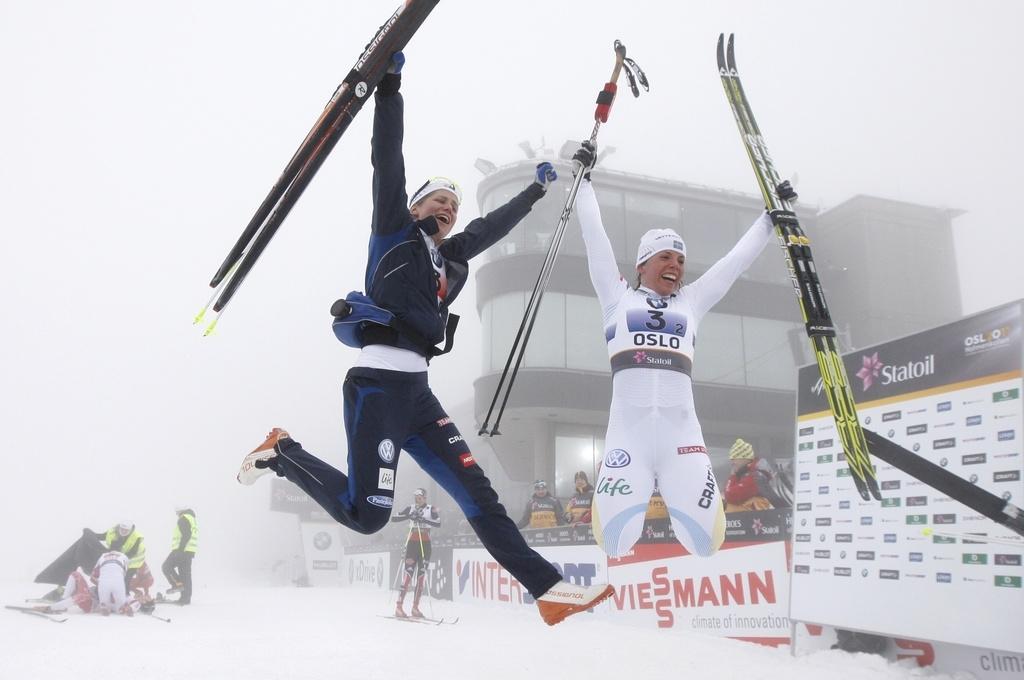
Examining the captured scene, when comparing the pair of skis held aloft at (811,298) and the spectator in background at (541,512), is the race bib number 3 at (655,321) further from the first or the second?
the spectator in background at (541,512)

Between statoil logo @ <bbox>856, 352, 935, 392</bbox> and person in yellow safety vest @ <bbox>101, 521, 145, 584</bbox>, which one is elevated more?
statoil logo @ <bbox>856, 352, 935, 392</bbox>

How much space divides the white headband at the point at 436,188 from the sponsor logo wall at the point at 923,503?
4.44 m

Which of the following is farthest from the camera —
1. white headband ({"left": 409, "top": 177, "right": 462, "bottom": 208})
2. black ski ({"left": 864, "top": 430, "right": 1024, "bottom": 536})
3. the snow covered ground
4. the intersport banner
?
the intersport banner

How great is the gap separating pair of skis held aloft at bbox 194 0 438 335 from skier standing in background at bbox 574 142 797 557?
1.69m

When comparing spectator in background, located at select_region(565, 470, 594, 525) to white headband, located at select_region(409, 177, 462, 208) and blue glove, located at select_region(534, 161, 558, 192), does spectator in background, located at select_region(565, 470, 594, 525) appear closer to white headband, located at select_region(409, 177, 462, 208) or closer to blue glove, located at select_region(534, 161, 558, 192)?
blue glove, located at select_region(534, 161, 558, 192)

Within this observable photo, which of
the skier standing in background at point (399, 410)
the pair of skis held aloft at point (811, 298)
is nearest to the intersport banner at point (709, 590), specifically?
the pair of skis held aloft at point (811, 298)

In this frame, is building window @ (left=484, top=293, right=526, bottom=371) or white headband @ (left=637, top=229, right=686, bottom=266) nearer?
white headband @ (left=637, top=229, right=686, bottom=266)

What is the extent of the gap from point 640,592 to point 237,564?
157ft

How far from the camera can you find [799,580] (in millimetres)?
7977

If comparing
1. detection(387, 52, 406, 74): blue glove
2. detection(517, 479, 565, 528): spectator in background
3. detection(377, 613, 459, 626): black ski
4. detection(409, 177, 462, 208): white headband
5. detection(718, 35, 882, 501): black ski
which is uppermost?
detection(387, 52, 406, 74): blue glove

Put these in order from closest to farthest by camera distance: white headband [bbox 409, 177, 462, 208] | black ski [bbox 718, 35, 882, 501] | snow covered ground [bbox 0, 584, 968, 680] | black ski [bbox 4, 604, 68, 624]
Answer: white headband [bbox 409, 177, 462, 208], black ski [bbox 718, 35, 882, 501], snow covered ground [bbox 0, 584, 968, 680], black ski [bbox 4, 604, 68, 624]

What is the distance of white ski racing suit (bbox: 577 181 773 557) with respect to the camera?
4391mm

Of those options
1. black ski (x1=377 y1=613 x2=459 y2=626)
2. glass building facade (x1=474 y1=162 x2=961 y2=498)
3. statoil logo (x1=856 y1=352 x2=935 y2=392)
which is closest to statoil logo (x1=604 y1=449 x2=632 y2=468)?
statoil logo (x1=856 y1=352 x2=935 y2=392)

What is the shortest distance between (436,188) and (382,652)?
6.12 meters
